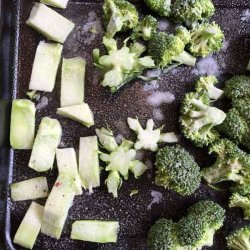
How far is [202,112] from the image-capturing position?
86.0 inches

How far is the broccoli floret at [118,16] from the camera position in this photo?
219 cm

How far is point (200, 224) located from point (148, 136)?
36cm

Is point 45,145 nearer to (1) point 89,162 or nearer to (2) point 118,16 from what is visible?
(1) point 89,162

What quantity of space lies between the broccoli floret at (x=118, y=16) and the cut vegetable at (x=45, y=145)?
39 cm

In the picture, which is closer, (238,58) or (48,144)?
(48,144)

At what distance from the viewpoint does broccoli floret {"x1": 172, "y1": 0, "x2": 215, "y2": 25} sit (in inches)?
88.6

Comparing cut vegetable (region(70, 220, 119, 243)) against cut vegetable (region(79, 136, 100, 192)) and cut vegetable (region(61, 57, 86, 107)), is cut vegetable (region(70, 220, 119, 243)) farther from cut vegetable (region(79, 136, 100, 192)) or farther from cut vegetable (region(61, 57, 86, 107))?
cut vegetable (region(61, 57, 86, 107))

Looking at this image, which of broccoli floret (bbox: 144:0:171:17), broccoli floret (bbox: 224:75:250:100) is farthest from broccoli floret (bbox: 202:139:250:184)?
broccoli floret (bbox: 144:0:171:17)

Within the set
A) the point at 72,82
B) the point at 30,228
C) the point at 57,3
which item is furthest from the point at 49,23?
the point at 30,228

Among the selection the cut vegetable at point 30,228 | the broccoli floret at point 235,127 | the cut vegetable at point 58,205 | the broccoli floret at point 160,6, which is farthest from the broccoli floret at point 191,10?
the cut vegetable at point 30,228

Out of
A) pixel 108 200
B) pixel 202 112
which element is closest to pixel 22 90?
pixel 108 200

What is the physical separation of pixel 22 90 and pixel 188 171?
67 cm

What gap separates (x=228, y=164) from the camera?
2197 millimetres

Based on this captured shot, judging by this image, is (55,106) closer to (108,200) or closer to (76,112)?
(76,112)
